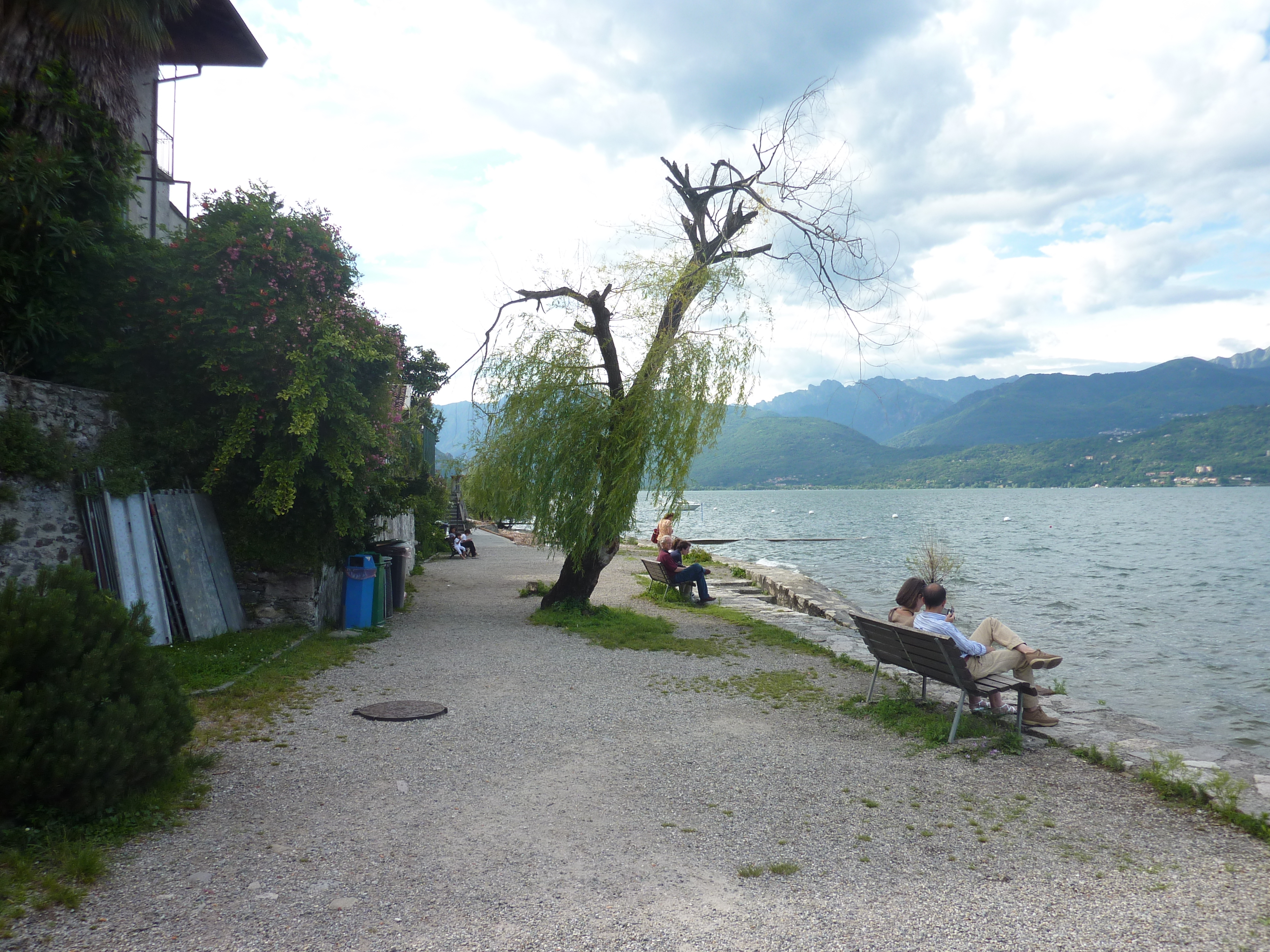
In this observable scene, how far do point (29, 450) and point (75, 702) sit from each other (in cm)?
500

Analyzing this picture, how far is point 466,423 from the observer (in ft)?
42.4

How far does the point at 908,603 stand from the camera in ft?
25.7

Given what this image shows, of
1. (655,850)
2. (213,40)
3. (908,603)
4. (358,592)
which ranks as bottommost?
(655,850)

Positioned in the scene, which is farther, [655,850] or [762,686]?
[762,686]

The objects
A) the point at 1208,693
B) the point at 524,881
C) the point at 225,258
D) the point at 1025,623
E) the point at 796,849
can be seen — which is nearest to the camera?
the point at 524,881

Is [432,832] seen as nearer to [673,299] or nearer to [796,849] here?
[796,849]

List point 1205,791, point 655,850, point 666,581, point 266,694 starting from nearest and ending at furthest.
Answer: point 655,850 → point 1205,791 → point 266,694 → point 666,581

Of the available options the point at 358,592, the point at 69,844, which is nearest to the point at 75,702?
the point at 69,844

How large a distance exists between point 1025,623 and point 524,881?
1707 centimetres

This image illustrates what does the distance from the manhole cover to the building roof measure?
12450 mm

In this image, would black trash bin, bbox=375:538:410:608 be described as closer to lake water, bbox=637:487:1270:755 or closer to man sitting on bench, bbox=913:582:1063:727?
lake water, bbox=637:487:1270:755

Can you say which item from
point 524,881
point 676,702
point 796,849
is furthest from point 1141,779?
point 524,881

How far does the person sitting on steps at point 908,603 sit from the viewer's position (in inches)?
301

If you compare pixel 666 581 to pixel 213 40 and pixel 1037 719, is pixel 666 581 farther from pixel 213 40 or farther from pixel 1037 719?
pixel 213 40
